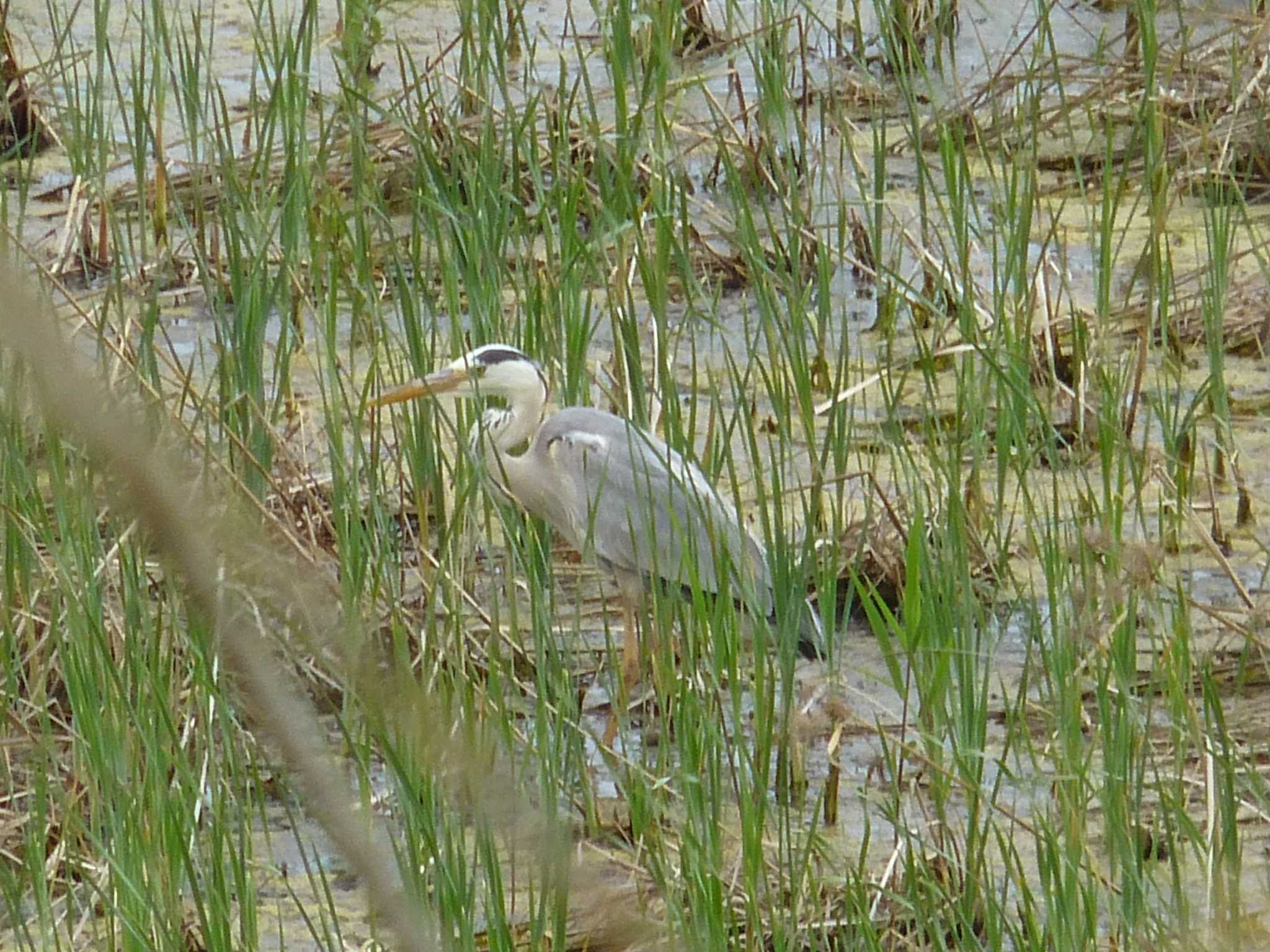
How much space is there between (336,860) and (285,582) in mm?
2187

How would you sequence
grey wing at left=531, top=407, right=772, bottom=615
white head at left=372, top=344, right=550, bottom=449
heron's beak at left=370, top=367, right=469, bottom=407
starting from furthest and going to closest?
grey wing at left=531, top=407, right=772, bottom=615 → white head at left=372, top=344, right=550, bottom=449 → heron's beak at left=370, top=367, right=469, bottom=407

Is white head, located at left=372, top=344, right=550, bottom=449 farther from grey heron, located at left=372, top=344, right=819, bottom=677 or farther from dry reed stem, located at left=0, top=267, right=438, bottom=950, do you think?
dry reed stem, located at left=0, top=267, right=438, bottom=950

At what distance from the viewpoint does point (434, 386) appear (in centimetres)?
285

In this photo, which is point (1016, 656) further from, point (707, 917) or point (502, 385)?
point (707, 917)

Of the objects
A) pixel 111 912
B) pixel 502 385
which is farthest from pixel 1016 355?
pixel 111 912

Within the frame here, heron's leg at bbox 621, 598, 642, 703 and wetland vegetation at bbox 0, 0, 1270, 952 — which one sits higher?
wetland vegetation at bbox 0, 0, 1270, 952

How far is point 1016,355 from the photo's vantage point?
2352mm

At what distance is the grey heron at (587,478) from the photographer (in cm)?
280

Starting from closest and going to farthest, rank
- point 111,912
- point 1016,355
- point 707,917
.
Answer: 1. point 707,917
2. point 111,912
3. point 1016,355

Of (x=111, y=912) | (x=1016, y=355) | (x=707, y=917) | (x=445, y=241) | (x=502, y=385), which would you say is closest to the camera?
(x=707, y=917)

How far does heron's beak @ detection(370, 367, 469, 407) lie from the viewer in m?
2.58

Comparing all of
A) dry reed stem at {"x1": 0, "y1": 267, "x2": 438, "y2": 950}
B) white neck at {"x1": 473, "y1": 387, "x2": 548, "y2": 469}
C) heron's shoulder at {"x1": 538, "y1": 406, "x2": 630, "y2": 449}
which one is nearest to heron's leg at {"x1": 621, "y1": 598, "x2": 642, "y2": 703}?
heron's shoulder at {"x1": 538, "y1": 406, "x2": 630, "y2": 449}

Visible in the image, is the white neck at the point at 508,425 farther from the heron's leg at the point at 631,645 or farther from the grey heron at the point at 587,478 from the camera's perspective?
the heron's leg at the point at 631,645

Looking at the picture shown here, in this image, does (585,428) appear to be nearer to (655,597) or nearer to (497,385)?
(497,385)
